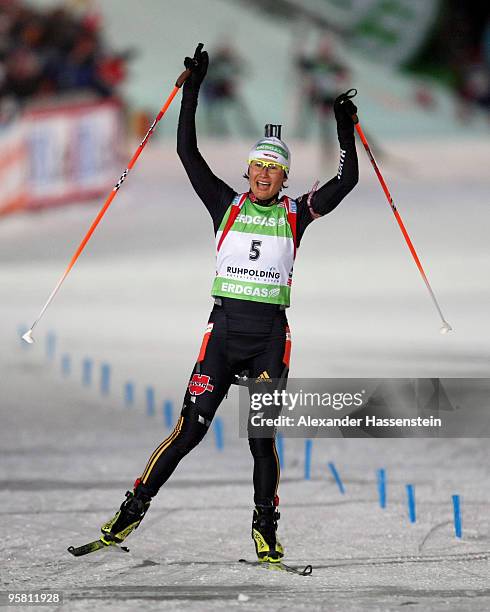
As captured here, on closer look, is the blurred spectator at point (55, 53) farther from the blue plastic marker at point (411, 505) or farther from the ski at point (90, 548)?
the ski at point (90, 548)

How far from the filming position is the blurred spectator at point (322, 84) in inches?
990

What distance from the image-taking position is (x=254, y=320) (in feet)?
16.7

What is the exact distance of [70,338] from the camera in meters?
14.3

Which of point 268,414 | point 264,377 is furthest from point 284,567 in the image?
point 264,377

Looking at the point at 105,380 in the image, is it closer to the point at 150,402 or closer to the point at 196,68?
the point at 150,402

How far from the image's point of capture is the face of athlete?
16.9 feet

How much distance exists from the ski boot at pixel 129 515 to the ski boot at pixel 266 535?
1.59 feet

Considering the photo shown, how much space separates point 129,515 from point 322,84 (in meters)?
21.3

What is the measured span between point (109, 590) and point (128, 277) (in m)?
15.7

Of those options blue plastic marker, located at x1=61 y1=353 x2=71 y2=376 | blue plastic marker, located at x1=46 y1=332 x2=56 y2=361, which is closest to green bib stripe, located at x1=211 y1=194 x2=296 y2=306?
blue plastic marker, located at x1=61 y1=353 x2=71 y2=376

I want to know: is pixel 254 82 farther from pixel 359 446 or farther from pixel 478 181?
pixel 359 446

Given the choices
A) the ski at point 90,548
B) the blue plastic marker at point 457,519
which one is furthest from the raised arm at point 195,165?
the blue plastic marker at point 457,519

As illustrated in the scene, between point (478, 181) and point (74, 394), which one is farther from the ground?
point (478, 181)

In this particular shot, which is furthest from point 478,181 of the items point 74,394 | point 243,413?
point 243,413
